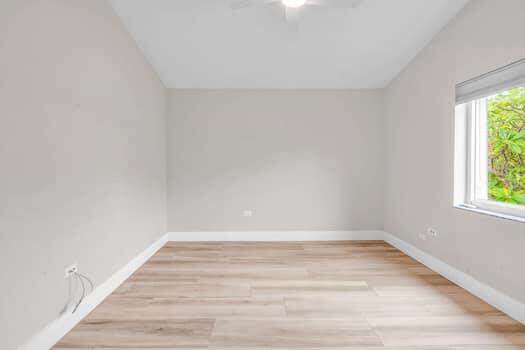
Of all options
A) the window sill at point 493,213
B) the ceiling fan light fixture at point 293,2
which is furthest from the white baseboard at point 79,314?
the window sill at point 493,213

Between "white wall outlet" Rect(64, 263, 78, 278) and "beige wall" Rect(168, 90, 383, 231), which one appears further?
"beige wall" Rect(168, 90, 383, 231)

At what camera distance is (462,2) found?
2531mm

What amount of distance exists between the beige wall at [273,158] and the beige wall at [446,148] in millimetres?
420

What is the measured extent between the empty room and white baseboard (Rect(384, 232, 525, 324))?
0.06 feet

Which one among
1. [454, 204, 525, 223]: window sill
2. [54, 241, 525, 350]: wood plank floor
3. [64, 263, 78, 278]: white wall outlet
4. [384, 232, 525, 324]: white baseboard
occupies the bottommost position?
[54, 241, 525, 350]: wood plank floor

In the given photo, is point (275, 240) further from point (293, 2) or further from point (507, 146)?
point (293, 2)

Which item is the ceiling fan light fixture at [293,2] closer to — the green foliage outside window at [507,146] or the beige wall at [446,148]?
the beige wall at [446,148]

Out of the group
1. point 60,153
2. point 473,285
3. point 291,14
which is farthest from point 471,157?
point 60,153

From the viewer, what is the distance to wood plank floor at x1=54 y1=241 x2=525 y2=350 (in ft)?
5.84

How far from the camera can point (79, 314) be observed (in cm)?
202

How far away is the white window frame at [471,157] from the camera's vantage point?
2586 mm

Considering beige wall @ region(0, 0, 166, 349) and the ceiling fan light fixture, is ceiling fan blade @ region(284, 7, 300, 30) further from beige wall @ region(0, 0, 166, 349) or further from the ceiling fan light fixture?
beige wall @ region(0, 0, 166, 349)

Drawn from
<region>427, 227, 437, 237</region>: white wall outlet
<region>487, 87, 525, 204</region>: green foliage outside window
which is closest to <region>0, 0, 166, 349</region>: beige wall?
<region>427, 227, 437, 237</region>: white wall outlet

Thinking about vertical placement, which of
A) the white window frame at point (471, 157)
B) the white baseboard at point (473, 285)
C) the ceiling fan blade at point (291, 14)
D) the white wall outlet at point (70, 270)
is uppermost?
the ceiling fan blade at point (291, 14)
